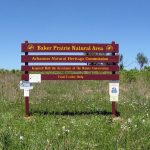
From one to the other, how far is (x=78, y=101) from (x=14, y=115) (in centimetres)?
453

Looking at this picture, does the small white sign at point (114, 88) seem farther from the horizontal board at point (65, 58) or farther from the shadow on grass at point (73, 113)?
the horizontal board at point (65, 58)

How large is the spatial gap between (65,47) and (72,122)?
13.1 ft

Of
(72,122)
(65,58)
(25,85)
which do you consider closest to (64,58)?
(65,58)

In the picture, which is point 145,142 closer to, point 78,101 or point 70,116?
point 70,116

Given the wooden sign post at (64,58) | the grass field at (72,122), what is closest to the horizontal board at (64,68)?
the wooden sign post at (64,58)

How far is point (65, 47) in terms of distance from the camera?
16.2 meters

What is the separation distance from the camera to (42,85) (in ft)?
90.6

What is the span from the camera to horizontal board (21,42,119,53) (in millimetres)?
16125

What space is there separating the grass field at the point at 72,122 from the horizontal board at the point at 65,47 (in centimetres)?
219

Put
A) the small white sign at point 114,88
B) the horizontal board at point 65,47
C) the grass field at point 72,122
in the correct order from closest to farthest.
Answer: the grass field at point 72,122 → the horizontal board at point 65,47 → the small white sign at point 114,88

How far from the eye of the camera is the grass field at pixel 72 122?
858cm

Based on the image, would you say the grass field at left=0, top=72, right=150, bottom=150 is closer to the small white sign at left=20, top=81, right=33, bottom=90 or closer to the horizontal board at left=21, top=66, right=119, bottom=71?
the small white sign at left=20, top=81, right=33, bottom=90

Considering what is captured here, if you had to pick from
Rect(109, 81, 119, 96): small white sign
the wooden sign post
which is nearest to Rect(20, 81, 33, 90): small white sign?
the wooden sign post

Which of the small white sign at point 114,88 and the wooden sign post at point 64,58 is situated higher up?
the wooden sign post at point 64,58
